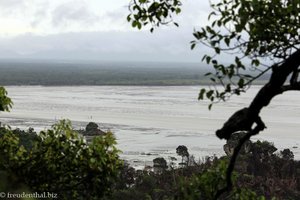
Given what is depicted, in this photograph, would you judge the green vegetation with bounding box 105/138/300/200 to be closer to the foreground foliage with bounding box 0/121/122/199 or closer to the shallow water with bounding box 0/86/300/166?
the shallow water with bounding box 0/86/300/166

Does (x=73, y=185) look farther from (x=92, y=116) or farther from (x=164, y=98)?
(x=164, y=98)

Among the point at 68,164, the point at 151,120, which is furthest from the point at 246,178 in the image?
the point at 151,120

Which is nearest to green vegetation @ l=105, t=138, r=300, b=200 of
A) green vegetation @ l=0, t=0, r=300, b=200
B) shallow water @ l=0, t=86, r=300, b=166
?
shallow water @ l=0, t=86, r=300, b=166

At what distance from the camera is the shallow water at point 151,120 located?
5303 centimetres

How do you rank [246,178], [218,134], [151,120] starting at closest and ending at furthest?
[218,134]
[246,178]
[151,120]

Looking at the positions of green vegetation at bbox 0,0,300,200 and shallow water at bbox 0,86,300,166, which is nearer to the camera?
green vegetation at bbox 0,0,300,200

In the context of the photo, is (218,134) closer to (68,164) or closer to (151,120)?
(68,164)

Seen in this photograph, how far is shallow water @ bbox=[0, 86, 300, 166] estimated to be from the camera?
53.0m

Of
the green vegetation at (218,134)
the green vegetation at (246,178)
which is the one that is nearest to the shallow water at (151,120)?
the green vegetation at (246,178)

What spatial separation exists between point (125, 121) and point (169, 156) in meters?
23.3

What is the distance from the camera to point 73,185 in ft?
20.8

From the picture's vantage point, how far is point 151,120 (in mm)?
71625

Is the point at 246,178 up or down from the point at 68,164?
down

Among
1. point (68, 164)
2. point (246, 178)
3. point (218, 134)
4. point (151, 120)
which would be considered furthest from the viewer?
point (151, 120)
